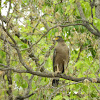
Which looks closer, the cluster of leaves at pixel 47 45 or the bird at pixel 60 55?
the cluster of leaves at pixel 47 45

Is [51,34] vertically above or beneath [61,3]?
beneath

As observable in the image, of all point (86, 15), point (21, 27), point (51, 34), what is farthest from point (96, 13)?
point (21, 27)

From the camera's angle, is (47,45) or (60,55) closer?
(60,55)

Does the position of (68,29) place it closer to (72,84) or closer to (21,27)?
(21,27)

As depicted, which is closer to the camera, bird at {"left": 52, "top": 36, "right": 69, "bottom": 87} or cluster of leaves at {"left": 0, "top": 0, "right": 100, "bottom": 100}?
cluster of leaves at {"left": 0, "top": 0, "right": 100, "bottom": 100}

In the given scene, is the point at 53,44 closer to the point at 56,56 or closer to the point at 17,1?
the point at 56,56

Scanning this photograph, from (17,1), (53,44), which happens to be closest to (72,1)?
(53,44)

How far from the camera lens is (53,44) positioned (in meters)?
5.68

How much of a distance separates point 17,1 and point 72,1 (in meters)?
1.72

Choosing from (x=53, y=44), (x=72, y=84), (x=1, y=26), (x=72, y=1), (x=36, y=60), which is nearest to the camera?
(x=1, y=26)

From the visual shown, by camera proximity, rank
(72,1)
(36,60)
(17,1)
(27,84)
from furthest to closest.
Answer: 1. (27,84)
2. (36,60)
3. (72,1)
4. (17,1)

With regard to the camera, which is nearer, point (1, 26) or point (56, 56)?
point (1, 26)

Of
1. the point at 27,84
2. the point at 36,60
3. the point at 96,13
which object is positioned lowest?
the point at 27,84

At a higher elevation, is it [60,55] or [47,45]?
[47,45]
